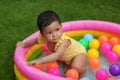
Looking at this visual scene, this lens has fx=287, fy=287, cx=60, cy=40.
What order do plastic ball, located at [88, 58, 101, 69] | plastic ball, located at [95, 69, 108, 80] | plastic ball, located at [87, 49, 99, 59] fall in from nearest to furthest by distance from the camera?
plastic ball, located at [95, 69, 108, 80] < plastic ball, located at [88, 58, 101, 69] < plastic ball, located at [87, 49, 99, 59]

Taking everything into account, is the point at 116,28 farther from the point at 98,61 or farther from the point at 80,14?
the point at 80,14

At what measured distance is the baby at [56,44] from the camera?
2324 millimetres

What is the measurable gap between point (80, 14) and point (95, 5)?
0.32 meters

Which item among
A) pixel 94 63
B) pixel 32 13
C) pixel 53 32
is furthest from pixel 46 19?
pixel 32 13

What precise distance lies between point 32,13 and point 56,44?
4.67 feet

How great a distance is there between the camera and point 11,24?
11.8 ft

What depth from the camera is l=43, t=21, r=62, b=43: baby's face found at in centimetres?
232

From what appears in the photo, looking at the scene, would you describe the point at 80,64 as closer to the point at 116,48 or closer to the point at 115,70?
the point at 115,70

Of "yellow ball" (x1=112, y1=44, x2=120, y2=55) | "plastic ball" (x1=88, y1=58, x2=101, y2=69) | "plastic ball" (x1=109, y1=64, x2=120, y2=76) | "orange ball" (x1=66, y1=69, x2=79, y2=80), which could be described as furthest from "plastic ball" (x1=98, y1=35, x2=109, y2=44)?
"orange ball" (x1=66, y1=69, x2=79, y2=80)

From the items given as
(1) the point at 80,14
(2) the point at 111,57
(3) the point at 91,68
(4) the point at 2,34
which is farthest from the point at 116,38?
(4) the point at 2,34

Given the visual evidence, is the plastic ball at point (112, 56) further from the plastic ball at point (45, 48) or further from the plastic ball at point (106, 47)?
the plastic ball at point (45, 48)

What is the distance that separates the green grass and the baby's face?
2.57 ft

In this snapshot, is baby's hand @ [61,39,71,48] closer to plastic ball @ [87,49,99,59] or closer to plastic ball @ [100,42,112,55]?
plastic ball @ [87,49,99,59]

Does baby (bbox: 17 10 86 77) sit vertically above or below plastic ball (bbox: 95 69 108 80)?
above
